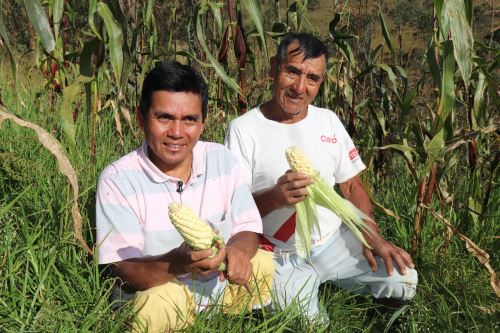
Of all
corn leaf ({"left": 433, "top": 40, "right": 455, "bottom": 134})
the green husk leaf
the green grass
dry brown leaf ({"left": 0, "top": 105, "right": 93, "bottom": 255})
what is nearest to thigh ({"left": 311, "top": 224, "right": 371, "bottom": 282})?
the green grass

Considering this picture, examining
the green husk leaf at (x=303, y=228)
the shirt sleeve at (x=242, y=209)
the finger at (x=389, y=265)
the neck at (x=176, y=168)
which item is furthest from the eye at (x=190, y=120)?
the finger at (x=389, y=265)

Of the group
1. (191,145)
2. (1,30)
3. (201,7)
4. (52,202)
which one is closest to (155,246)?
(191,145)

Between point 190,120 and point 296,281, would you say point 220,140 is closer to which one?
point 296,281

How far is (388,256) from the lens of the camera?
2318 mm

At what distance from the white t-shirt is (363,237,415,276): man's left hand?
0.25 m

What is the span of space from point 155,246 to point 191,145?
1.33 ft

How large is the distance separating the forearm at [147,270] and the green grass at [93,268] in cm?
9

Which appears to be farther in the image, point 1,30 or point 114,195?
point 114,195

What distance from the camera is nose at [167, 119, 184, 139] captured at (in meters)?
1.93

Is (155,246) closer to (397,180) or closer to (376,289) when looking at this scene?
(376,289)

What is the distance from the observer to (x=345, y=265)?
8.23 ft

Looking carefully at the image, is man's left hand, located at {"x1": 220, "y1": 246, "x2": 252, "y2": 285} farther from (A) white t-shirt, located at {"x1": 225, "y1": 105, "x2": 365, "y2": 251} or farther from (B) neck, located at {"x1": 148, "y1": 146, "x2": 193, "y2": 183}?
(A) white t-shirt, located at {"x1": 225, "y1": 105, "x2": 365, "y2": 251}

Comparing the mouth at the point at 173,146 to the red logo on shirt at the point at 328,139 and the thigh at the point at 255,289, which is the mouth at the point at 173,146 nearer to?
the thigh at the point at 255,289

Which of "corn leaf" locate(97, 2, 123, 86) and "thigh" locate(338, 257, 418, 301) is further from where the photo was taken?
"thigh" locate(338, 257, 418, 301)
